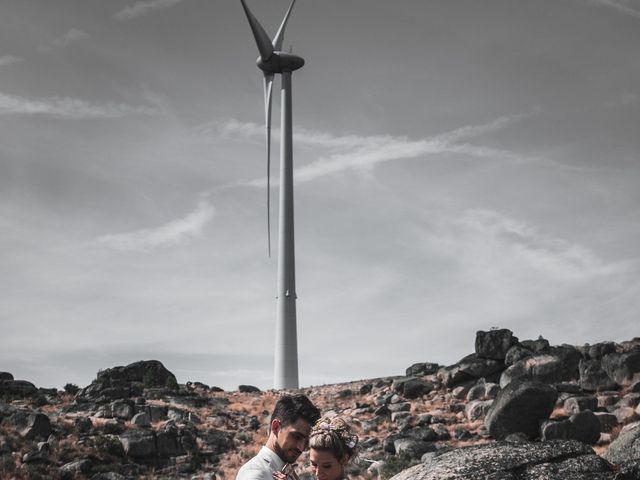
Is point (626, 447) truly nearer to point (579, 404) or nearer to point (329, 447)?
point (329, 447)

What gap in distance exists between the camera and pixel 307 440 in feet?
18.8

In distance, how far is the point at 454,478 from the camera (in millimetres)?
8648

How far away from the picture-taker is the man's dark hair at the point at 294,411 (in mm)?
5643

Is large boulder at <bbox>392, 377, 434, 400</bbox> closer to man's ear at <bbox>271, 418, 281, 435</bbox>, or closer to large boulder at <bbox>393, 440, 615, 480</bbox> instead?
large boulder at <bbox>393, 440, 615, 480</bbox>

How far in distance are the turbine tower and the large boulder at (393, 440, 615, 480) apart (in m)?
50.1

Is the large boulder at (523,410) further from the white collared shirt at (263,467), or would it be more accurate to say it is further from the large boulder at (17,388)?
the large boulder at (17,388)

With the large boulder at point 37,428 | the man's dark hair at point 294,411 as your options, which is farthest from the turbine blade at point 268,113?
the man's dark hair at point 294,411

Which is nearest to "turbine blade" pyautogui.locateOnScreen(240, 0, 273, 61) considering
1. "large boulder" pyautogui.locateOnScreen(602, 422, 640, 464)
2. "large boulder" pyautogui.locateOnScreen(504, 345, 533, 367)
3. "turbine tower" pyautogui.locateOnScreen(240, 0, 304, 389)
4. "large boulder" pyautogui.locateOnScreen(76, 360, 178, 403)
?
"turbine tower" pyautogui.locateOnScreen(240, 0, 304, 389)

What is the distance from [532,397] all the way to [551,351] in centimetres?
1472

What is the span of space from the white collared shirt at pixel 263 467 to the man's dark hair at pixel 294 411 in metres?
0.28

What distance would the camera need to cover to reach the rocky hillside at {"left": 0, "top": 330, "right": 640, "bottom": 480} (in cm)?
3528

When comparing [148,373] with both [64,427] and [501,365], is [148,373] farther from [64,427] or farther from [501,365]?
[501,365]

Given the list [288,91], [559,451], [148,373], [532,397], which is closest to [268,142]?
[288,91]

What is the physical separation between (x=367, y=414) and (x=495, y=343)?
11415 millimetres
